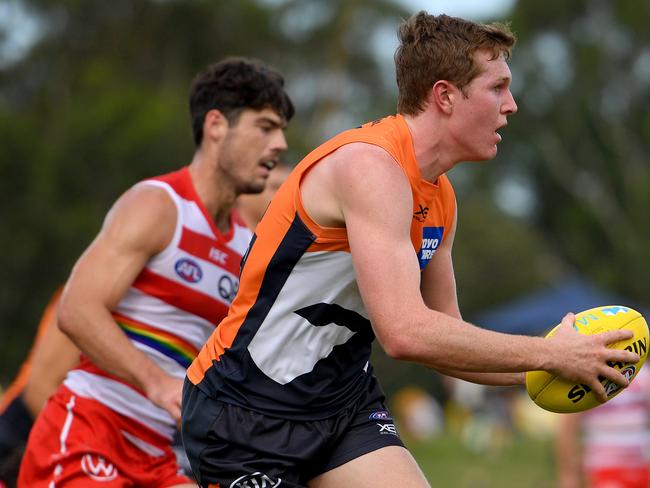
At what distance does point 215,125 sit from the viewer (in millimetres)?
5695

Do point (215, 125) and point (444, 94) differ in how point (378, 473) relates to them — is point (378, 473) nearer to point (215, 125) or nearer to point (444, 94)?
point (444, 94)

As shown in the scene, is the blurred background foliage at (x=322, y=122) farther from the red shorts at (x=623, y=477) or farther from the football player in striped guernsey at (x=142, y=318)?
the football player in striped guernsey at (x=142, y=318)

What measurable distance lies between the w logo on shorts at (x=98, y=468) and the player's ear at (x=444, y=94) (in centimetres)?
216

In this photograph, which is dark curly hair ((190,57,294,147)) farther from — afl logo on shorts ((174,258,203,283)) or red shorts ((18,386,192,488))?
red shorts ((18,386,192,488))

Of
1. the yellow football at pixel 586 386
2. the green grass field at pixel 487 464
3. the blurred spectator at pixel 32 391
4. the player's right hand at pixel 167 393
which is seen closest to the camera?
the yellow football at pixel 586 386

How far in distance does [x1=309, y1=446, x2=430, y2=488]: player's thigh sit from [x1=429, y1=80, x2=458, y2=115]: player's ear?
1.21 m

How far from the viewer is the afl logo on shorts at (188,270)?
511 cm

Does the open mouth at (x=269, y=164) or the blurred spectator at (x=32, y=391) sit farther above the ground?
the open mouth at (x=269, y=164)

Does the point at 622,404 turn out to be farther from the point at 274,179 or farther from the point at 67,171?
the point at 67,171

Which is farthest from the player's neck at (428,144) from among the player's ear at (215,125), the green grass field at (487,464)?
the green grass field at (487,464)

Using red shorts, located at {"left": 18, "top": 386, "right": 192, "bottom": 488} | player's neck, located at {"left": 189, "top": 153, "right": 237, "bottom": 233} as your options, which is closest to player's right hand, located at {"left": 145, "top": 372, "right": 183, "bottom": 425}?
red shorts, located at {"left": 18, "top": 386, "right": 192, "bottom": 488}

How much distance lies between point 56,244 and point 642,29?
2262 cm

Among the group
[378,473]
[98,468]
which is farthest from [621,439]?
[378,473]

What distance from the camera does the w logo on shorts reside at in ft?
16.3
